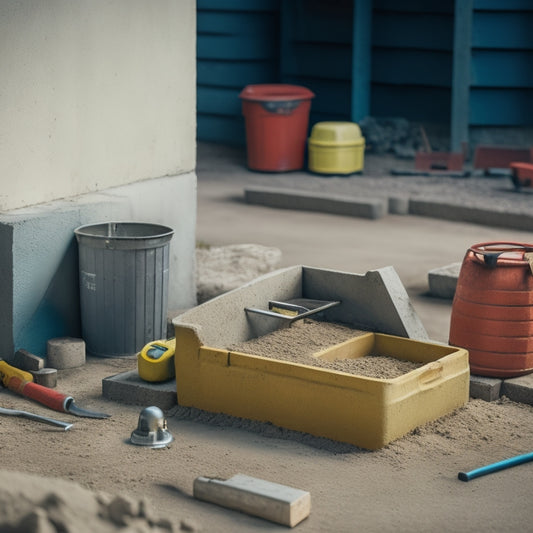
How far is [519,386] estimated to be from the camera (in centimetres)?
521

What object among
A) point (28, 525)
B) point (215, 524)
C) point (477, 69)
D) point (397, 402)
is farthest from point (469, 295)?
point (477, 69)

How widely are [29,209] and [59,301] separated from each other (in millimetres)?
521

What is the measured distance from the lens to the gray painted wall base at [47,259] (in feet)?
17.9

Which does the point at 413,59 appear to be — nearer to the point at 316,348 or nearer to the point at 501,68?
the point at 501,68

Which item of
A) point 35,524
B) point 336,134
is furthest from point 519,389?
point 336,134

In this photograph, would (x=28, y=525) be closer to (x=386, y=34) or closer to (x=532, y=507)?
(x=532, y=507)

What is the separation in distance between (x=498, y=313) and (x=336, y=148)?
668 cm

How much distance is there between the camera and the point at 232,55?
43.4ft

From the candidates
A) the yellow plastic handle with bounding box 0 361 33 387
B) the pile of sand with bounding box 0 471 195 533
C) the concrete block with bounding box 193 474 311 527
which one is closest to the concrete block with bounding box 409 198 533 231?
the yellow plastic handle with bounding box 0 361 33 387

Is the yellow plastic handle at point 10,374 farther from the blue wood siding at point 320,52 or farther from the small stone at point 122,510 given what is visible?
the blue wood siding at point 320,52

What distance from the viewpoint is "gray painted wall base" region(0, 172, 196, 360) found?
545 centimetres

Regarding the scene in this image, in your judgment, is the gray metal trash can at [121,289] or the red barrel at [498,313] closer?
the red barrel at [498,313]

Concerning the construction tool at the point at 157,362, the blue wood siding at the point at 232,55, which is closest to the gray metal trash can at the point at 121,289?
the construction tool at the point at 157,362

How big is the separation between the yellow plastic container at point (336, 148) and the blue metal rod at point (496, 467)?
7527 millimetres
